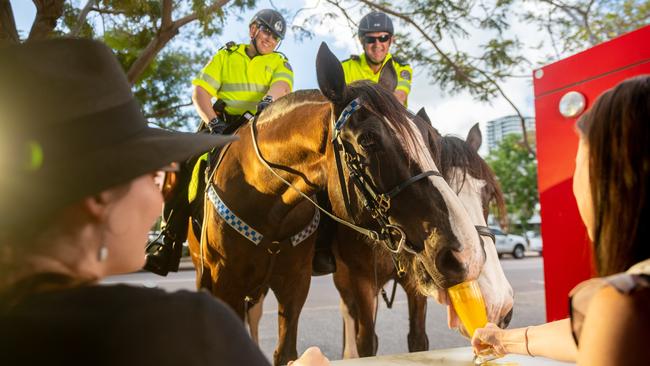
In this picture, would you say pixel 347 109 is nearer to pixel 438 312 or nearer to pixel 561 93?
pixel 561 93

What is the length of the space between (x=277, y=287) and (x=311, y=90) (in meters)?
1.38

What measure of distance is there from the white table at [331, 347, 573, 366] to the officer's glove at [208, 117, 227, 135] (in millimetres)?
1995

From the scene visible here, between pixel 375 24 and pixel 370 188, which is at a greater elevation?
pixel 375 24

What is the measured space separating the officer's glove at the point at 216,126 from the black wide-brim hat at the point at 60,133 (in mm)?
2759

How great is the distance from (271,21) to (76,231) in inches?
145

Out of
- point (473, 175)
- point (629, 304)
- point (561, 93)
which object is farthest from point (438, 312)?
point (629, 304)

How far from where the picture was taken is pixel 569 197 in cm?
318

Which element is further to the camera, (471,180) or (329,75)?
(471,180)

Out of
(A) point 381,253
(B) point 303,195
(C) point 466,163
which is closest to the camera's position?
(B) point 303,195

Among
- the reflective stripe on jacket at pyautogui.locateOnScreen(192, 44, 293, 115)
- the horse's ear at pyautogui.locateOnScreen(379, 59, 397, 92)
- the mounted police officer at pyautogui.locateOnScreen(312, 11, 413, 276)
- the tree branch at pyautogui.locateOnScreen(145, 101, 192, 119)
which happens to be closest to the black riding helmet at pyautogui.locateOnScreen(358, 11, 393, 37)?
the mounted police officer at pyautogui.locateOnScreen(312, 11, 413, 276)

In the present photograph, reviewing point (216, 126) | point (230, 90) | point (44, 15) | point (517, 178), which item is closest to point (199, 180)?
point (216, 126)

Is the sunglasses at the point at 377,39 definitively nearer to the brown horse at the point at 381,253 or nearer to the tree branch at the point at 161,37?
the brown horse at the point at 381,253

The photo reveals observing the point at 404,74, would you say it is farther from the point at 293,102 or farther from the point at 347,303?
the point at 347,303

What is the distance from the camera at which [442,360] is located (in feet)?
7.95
